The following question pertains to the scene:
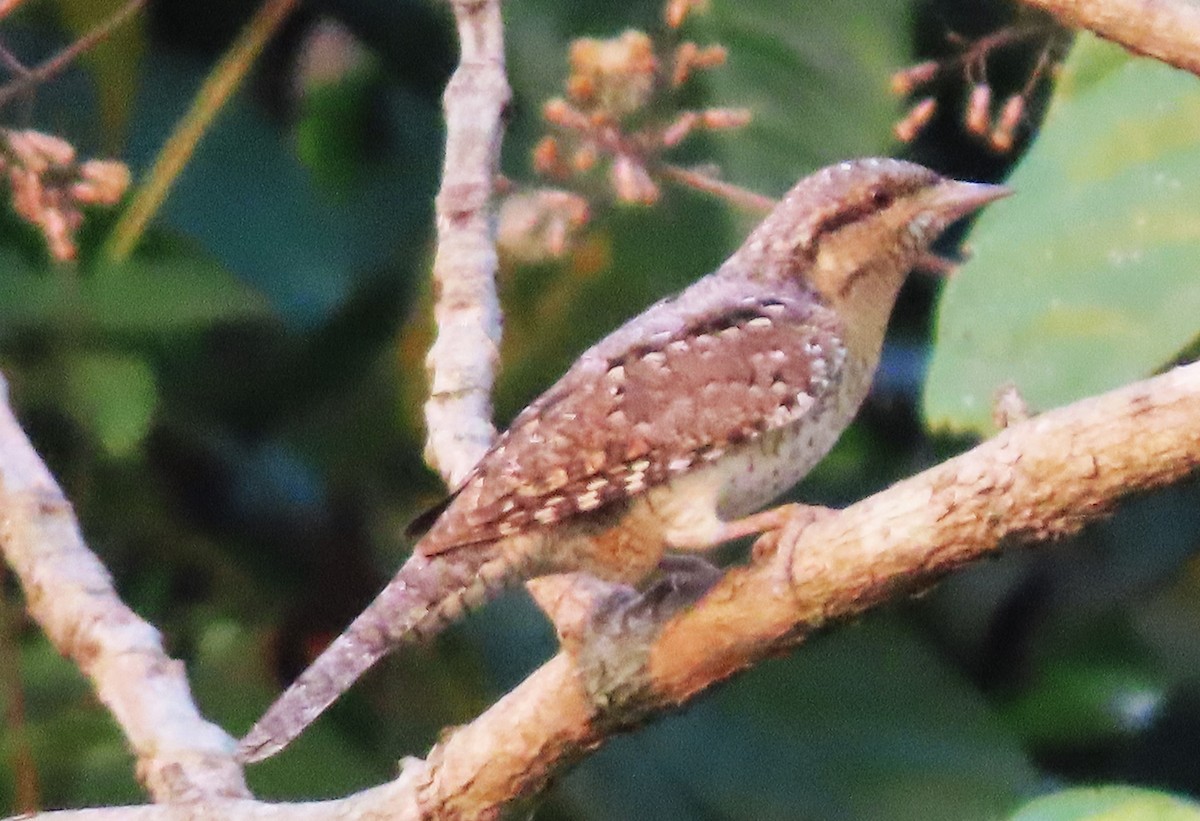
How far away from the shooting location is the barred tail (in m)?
1.35

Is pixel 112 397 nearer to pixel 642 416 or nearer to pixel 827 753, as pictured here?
pixel 642 416

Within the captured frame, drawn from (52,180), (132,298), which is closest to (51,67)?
(52,180)

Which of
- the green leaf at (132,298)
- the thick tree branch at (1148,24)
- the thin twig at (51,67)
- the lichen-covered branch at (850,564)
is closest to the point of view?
the lichen-covered branch at (850,564)

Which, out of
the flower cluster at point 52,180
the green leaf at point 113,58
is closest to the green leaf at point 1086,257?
the flower cluster at point 52,180

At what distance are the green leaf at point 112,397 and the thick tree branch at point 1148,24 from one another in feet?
3.88

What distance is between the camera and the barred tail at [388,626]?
1.35m

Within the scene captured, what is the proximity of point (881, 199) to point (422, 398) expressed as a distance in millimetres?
858

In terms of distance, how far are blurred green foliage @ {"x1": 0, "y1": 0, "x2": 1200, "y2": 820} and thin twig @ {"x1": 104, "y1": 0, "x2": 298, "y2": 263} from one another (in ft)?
0.30

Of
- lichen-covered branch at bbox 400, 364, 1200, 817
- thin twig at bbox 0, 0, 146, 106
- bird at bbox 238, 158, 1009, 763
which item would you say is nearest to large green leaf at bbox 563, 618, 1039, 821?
bird at bbox 238, 158, 1009, 763

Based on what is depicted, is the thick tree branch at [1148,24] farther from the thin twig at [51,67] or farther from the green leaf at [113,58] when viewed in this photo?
the green leaf at [113,58]

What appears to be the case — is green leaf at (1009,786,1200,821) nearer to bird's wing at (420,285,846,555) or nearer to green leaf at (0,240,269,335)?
bird's wing at (420,285,846,555)

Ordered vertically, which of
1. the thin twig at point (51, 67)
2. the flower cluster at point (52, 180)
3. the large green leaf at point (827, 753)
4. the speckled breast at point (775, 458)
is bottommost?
the large green leaf at point (827, 753)

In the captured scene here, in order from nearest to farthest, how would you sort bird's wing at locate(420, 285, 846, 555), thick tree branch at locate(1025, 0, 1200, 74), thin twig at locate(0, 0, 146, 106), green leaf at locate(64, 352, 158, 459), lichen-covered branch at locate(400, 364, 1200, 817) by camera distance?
lichen-covered branch at locate(400, 364, 1200, 817) < thick tree branch at locate(1025, 0, 1200, 74) < bird's wing at locate(420, 285, 846, 555) < thin twig at locate(0, 0, 146, 106) < green leaf at locate(64, 352, 158, 459)

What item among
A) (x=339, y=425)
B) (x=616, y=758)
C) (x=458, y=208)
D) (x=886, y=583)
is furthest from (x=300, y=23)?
(x=886, y=583)
